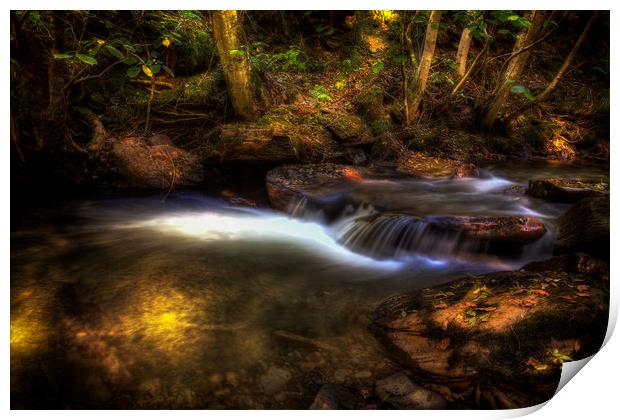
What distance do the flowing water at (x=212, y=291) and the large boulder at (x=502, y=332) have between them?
23 centimetres

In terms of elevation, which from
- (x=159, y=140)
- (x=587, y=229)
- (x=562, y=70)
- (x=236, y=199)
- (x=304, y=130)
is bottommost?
(x=236, y=199)

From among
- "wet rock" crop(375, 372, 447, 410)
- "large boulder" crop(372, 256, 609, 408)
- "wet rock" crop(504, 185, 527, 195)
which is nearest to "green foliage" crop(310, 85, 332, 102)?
"wet rock" crop(504, 185, 527, 195)

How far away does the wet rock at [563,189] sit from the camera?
143 inches

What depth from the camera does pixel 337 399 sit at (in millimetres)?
1718

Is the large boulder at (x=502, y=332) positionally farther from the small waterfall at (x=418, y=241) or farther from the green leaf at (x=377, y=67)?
the green leaf at (x=377, y=67)

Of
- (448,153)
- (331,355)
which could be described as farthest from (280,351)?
(448,153)

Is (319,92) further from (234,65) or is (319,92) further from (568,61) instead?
(568,61)

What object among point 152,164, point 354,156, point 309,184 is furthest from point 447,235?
point 152,164

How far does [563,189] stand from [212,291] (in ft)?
12.3

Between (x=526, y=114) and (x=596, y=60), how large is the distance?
1788 millimetres

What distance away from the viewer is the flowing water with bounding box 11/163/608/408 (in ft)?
5.86

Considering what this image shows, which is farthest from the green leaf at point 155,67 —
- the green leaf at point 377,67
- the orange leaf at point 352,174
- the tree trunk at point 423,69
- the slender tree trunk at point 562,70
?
the slender tree trunk at point 562,70

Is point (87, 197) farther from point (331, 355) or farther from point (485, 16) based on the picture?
point (485, 16)
